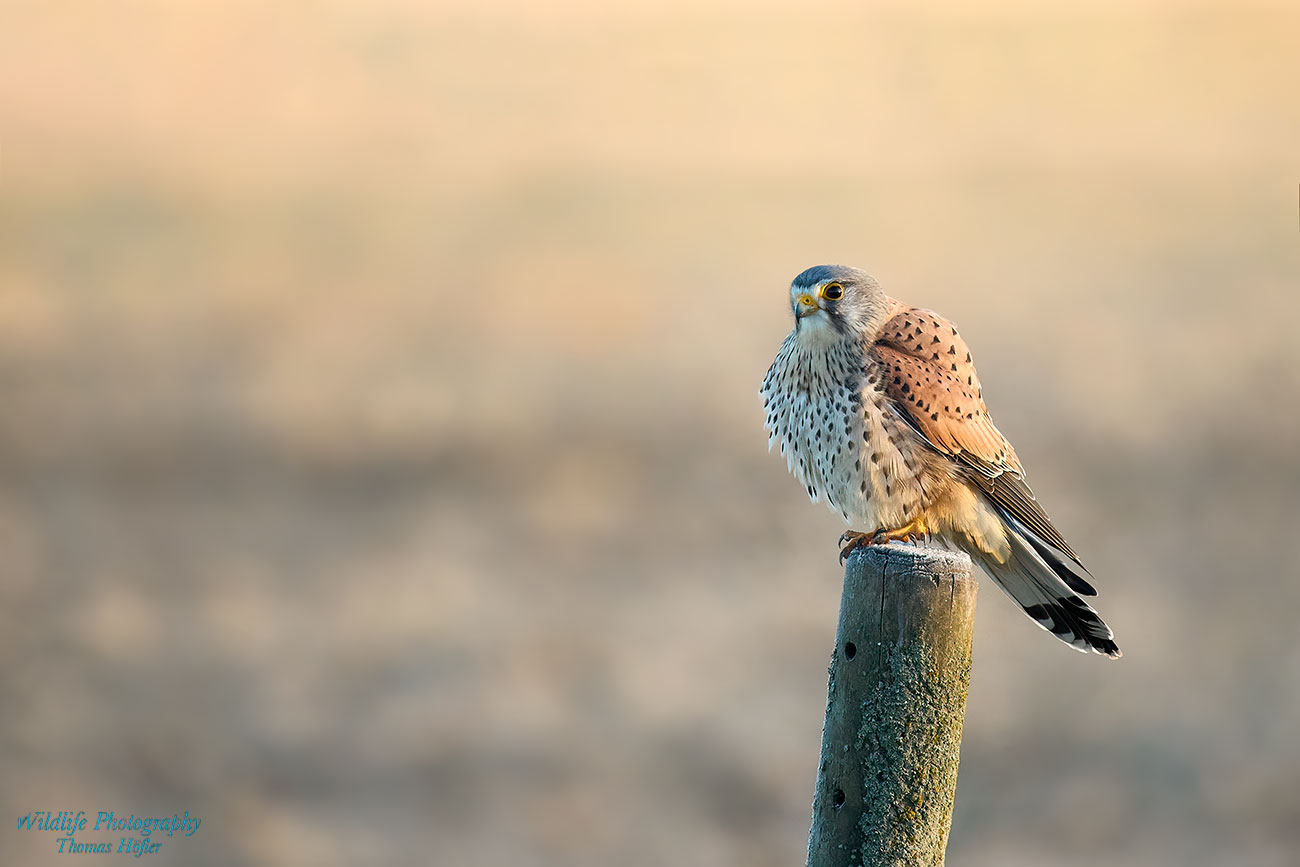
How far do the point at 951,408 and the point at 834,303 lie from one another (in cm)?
51

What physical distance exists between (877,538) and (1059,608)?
63 cm

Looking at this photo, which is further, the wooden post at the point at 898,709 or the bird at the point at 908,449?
the bird at the point at 908,449

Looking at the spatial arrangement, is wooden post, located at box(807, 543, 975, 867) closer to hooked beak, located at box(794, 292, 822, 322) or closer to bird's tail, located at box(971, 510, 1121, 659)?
bird's tail, located at box(971, 510, 1121, 659)

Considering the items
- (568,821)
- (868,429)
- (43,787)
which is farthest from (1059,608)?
(43,787)

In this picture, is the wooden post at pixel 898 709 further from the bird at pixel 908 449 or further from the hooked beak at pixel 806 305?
the hooked beak at pixel 806 305

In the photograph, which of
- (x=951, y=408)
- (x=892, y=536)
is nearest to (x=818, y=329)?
(x=951, y=408)

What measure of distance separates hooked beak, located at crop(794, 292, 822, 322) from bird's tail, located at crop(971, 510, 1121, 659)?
0.92m

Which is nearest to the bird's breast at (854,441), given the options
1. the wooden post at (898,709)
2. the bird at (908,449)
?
the bird at (908,449)

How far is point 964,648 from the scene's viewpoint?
299cm

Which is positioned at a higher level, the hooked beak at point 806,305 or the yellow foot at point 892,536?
the hooked beak at point 806,305

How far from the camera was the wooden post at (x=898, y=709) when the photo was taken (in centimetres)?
295

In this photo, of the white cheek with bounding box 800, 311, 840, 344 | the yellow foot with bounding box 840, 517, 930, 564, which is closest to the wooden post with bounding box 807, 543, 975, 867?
the yellow foot with bounding box 840, 517, 930, 564

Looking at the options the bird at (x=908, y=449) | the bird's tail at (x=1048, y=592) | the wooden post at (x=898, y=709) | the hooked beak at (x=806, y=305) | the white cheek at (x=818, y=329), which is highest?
the hooked beak at (x=806, y=305)

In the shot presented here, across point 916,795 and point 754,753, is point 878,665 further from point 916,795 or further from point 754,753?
point 754,753
